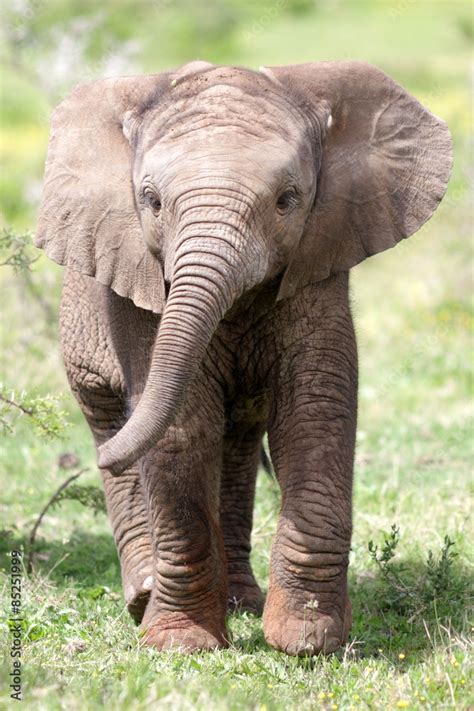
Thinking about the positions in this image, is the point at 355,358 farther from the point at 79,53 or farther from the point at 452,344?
the point at 79,53

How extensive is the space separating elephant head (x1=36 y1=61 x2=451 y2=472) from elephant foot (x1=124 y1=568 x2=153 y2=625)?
4.56ft

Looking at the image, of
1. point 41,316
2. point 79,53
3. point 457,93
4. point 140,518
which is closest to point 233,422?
point 140,518

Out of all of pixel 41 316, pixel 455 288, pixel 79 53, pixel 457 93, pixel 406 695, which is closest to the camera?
pixel 406 695

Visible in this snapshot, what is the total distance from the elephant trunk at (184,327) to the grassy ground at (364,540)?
0.95 m

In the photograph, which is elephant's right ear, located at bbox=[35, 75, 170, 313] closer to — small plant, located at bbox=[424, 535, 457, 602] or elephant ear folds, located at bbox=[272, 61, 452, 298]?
elephant ear folds, located at bbox=[272, 61, 452, 298]

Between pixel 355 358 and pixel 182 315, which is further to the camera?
pixel 355 358

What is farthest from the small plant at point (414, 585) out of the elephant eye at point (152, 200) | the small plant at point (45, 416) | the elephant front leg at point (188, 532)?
the elephant eye at point (152, 200)

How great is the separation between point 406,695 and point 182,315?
Answer: 1.60m

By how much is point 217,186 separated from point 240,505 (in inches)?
96.3

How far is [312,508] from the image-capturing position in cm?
552

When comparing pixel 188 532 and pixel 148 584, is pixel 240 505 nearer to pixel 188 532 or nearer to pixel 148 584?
pixel 148 584

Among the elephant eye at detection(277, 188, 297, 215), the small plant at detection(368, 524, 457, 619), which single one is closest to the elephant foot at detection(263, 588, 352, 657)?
the small plant at detection(368, 524, 457, 619)

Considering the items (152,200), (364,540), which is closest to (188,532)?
(152,200)

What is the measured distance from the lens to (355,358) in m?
5.75
